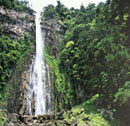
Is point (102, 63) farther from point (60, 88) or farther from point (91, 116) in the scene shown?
point (60, 88)

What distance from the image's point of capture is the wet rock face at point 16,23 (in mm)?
18598

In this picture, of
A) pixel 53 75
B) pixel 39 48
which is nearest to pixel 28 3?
pixel 39 48

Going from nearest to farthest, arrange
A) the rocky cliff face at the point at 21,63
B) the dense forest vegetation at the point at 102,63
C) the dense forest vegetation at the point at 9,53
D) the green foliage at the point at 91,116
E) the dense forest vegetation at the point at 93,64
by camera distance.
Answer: the dense forest vegetation at the point at 102,63
the dense forest vegetation at the point at 93,64
the green foliage at the point at 91,116
the dense forest vegetation at the point at 9,53
the rocky cliff face at the point at 21,63

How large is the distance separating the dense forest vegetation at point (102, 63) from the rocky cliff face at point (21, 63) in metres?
3.30

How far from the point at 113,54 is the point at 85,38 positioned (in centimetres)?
543

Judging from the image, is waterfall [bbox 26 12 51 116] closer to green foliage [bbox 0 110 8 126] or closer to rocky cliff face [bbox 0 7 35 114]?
rocky cliff face [bbox 0 7 35 114]

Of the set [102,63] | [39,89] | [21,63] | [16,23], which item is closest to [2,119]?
[39,89]

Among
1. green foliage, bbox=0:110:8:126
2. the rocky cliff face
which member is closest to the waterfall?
the rocky cliff face

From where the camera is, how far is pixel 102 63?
1095 cm

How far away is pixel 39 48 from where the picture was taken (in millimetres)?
21234

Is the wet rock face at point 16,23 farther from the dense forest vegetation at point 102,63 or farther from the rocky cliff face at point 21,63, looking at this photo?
the dense forest vegetation at point 102,63

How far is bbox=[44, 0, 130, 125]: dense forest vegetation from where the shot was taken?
24.0ft

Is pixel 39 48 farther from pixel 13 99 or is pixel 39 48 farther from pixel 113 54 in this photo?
pixel 113 54

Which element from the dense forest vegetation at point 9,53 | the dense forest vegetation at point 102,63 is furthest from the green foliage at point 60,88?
the dense forest vegetation at point 9,53
